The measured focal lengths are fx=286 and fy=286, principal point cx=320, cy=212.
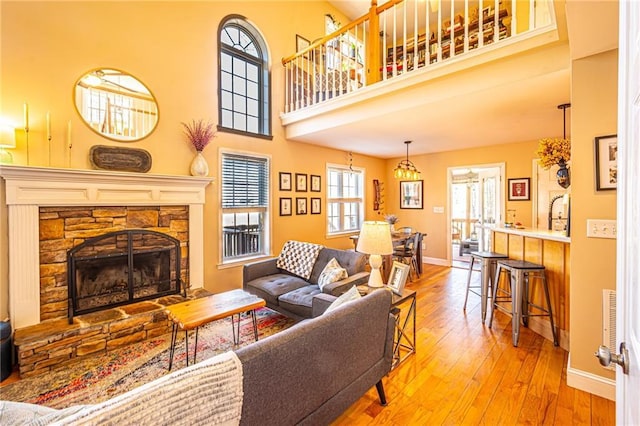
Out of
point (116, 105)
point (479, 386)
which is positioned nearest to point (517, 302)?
point (479, 386)

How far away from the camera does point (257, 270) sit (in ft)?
12.1

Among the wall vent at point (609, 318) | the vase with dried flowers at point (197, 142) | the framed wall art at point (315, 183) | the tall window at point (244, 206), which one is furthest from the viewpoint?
the framed wall art at point (315, 183)

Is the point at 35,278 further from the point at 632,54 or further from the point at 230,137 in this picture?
the point at 632,54

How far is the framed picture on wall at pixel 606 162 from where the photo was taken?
198 centimetres

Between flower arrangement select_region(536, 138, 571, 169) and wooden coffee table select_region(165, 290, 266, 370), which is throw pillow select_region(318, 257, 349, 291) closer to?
wooden coffee table select_region(165, 290, 266, 370)

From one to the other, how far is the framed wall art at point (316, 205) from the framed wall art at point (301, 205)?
19 centimetres

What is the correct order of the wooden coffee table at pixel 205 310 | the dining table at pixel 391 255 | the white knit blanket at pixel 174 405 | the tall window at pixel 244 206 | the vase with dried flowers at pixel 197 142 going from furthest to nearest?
the dining table at pixel 391 255
the tall window at pixel 244 206
the vase with dried flowers at pixel 197 142
the wooden coffee table at pixel 205 310
the white knit blanket at pixel 174 405

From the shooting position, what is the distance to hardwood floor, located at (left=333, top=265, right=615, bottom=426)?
1.86m

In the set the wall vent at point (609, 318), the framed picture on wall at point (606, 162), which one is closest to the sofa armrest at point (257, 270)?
the wall vent at point (609, 318)

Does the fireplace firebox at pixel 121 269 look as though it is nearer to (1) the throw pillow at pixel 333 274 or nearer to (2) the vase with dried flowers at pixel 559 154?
(1) the throw pillow at pixel 333 274

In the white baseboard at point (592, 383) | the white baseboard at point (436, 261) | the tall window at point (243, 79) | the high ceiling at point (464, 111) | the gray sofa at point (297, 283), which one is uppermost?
the tall window at point (243, 79)

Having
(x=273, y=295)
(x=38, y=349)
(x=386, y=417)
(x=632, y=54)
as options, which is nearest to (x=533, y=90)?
(x=632, y=54)

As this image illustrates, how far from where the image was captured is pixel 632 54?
0.73 metres

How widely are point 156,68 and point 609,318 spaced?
5.01 meters
